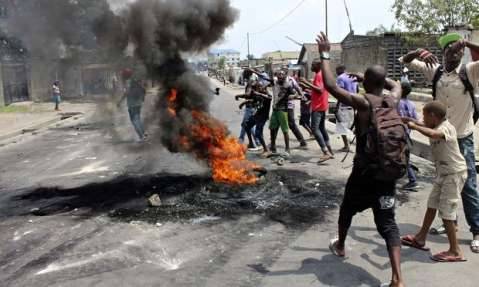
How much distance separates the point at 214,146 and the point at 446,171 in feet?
12.4

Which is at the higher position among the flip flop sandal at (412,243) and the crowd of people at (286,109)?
the crowd of people at (286,109)

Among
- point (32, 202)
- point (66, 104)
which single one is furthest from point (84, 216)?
A: point (66, 104)

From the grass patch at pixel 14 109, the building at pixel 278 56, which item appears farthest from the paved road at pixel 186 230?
the building at pixel 278 56

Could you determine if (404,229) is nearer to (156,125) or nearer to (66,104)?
(156,125)

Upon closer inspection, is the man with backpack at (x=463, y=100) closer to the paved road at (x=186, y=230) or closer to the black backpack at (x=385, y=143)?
the paved road at (x=186, y=230)

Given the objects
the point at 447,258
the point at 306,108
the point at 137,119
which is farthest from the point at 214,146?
the point at 137,119

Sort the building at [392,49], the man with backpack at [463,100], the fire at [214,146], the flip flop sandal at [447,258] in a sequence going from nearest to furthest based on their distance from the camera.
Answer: the flip flop sandal at [447,258] → the man with backpack at [463,100] → the fire at [214,146] → the building at [392,49]

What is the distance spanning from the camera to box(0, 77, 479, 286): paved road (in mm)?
3740

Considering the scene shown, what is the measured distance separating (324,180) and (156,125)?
290 cm

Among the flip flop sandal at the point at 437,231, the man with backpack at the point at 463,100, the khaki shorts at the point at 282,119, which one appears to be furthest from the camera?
the khaki shorts at the point at 282,119

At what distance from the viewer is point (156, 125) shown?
779cm

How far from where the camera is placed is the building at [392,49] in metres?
26.0

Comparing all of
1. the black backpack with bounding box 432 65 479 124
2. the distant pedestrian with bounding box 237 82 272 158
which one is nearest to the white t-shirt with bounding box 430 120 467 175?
the black backpack with bounding box 432 65 479 124

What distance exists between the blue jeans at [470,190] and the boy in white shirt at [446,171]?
20cm
